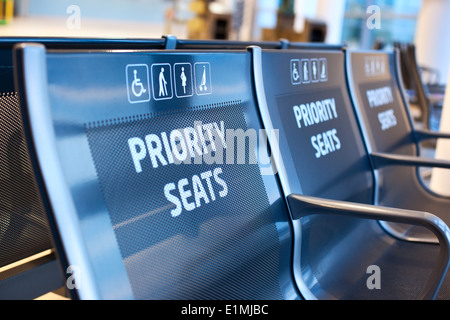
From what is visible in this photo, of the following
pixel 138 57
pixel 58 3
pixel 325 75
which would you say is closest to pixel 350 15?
pixel 58 3

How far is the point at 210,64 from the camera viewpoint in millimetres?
1065

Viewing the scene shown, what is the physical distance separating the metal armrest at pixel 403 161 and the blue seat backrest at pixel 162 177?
731mm

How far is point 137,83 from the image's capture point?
874mm

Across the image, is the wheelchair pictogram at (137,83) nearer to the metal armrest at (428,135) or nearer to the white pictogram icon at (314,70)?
the white pictogram icon at (314,70)

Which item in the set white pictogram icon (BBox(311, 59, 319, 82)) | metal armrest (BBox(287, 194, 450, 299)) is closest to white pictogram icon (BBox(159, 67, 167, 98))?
metal armrest (BBox(287, 194, 450, 299))

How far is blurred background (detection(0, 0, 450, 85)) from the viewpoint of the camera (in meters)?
8.51

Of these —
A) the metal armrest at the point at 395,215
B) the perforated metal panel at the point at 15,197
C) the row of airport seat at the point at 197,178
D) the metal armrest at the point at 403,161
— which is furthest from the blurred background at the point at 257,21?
the perforated metal panel at the point at 15,197

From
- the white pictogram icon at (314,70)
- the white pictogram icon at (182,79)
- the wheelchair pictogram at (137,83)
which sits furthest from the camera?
the white pictogram icon at (314,70)

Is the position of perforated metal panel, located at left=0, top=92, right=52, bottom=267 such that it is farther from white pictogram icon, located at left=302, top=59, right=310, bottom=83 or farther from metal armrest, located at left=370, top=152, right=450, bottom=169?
metal armrest, located at left=370, top=152, right=450, bottom=169

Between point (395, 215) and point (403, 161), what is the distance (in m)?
0.77

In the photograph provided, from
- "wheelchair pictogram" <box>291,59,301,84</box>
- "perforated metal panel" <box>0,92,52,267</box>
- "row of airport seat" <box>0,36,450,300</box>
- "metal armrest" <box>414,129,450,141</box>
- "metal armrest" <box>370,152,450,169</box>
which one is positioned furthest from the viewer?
"metal armrest" <box>414,129,450,141</box>

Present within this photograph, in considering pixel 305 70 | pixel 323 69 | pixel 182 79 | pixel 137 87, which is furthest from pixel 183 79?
pixel 323 69

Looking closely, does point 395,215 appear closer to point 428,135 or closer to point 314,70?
point 314,70

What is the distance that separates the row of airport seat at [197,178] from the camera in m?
0.74
